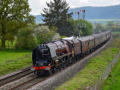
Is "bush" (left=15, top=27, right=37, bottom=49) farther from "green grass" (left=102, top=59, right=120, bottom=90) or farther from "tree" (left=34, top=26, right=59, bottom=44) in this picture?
"green grass" (left=102, top=59, right=120, bottom=90)

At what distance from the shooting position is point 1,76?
26.2m

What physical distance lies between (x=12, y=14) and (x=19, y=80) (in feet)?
119

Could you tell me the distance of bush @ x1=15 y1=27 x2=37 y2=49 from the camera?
175 feet

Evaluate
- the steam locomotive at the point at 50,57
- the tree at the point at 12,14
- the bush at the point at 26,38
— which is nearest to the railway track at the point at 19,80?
the steam locomotive at the point at 50,57

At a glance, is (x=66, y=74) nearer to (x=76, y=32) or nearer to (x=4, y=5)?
(x=4, y=5)

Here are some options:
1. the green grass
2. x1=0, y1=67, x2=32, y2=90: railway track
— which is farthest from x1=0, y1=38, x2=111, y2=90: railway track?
the green grass

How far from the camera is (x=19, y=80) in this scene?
2369 cm

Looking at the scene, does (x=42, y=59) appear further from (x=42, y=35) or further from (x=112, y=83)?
(x=42, y=35)

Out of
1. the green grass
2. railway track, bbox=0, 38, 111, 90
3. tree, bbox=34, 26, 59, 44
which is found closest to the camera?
railway track, bbox=0, 38, 111, 90

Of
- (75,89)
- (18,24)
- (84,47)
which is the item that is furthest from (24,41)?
(75,89)

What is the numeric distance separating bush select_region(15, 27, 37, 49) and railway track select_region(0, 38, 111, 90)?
2527 cm

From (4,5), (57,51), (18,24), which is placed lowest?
(57,51)

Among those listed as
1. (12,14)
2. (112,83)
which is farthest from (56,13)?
(112,83)

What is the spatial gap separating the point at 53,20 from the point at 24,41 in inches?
1143
